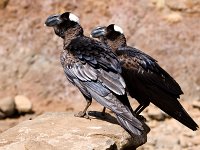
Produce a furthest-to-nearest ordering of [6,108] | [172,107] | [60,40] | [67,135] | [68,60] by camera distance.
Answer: [60,40] < [6,108] < [172,107] < [68,60] < [67,135]

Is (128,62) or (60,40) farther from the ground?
(128,62)

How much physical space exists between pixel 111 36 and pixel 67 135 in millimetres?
2311

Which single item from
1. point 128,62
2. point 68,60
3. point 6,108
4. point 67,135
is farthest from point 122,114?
point 6,108

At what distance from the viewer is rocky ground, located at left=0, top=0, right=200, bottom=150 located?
13672 millimetres

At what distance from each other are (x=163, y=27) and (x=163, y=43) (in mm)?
287

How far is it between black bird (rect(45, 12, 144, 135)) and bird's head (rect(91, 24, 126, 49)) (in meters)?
0.69

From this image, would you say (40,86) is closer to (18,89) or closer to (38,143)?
(18,89)

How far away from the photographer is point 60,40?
1396 centimetres

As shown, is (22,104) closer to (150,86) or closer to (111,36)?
(111,36)

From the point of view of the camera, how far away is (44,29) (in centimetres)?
1405

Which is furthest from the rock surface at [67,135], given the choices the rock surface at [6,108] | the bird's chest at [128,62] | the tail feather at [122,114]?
the rock surface at [6,108]

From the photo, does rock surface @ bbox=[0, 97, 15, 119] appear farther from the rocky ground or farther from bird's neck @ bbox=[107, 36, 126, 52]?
bird's neck @ bbox=[107, 36, 126, 52]

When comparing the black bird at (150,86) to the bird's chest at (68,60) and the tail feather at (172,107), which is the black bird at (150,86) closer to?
the tail feather at (172,107)

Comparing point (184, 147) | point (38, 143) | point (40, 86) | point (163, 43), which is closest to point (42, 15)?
point (40, 86)
